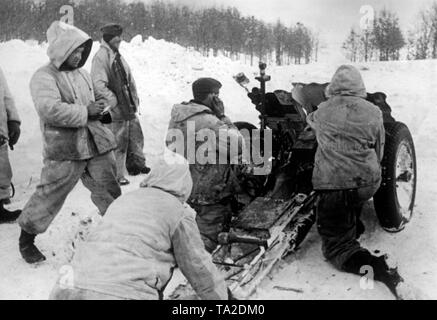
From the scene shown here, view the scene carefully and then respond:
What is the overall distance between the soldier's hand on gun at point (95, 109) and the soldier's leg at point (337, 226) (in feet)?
6.48

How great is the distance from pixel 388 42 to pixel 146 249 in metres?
12.0

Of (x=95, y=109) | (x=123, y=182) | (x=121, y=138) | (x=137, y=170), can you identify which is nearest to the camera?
(x=95, y=109)

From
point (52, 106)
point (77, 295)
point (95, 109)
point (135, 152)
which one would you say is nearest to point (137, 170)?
point (135, 152)

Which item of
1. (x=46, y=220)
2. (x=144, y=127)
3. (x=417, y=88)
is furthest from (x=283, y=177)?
(x=417, y=88)

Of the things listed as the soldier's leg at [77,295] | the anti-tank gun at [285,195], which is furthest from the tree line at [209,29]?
the soldier's leg at [77,295]

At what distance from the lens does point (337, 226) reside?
13.3 ft

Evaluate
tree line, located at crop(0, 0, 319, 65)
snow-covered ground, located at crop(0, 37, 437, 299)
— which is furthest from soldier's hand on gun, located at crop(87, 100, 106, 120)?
tree line, located at crop(0, 0, 319, 65)

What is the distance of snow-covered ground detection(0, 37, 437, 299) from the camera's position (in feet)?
12.7

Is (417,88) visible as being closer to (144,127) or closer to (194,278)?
(144,127)

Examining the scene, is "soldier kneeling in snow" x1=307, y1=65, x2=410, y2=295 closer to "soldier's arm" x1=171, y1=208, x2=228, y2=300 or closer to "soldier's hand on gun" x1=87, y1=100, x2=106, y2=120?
"soldier's arm" x1=171, y1=208, x2=228, y2=300

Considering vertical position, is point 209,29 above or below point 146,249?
above

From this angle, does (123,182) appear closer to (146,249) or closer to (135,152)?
(135,152)

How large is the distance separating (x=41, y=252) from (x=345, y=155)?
2705 millimetres
